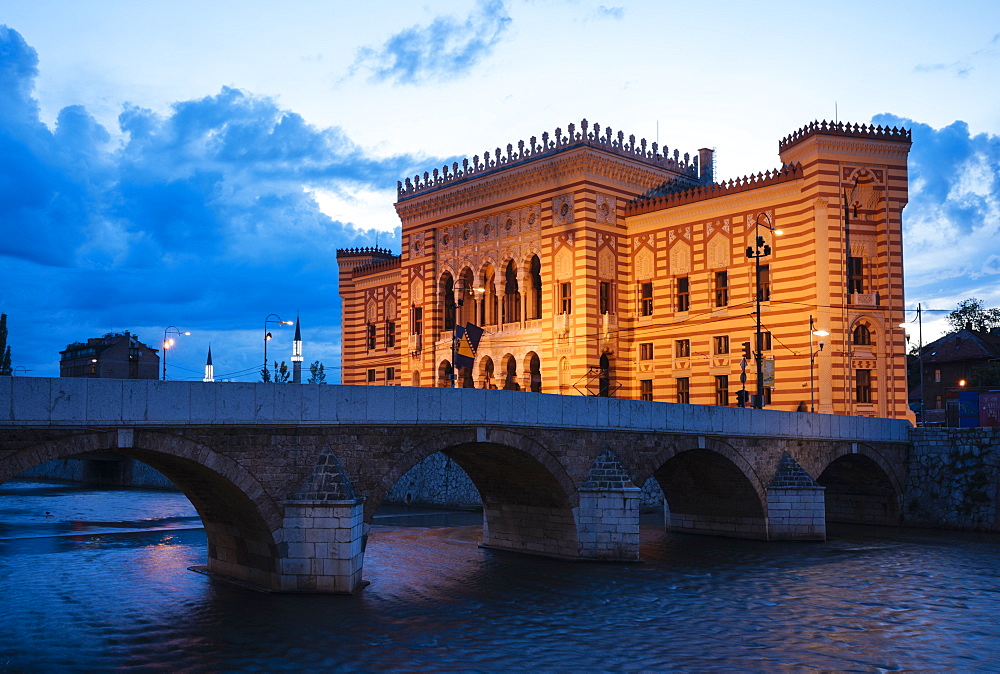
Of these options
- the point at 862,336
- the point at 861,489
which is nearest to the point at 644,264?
the point at 862,336

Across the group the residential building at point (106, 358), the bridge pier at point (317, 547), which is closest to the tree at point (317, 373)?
the residential building at point (106, 358)

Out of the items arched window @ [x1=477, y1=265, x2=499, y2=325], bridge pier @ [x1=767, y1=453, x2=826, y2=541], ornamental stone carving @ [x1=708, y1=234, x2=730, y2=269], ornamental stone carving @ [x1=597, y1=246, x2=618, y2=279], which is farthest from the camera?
arched window @ [x1=477, y1=265, x2=499, y2=325]

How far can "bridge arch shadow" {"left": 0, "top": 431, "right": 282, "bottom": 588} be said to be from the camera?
58.7 ft

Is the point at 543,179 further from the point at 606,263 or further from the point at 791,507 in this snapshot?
the point at 791,507

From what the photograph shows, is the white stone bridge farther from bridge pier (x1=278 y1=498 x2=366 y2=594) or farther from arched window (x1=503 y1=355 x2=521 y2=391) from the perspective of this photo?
arched window (x1=503 y1=355 x2=521 y2=391)

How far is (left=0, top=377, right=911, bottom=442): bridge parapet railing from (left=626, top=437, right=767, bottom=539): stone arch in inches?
29.0

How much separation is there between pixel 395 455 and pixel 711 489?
51.3ft

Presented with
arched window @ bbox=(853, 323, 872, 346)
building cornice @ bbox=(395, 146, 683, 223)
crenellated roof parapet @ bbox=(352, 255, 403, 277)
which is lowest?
arched window @ bbox=(853, 323, 872, 346)

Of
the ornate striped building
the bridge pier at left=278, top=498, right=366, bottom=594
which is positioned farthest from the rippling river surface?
the ornate striped building

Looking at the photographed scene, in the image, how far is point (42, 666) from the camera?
625 inches

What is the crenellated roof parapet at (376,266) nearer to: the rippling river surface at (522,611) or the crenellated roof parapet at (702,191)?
the crenellated roof parapet at (702,191)

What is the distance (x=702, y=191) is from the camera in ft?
142

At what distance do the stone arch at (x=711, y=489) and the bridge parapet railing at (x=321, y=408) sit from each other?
29.0 inches

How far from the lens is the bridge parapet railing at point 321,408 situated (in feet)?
58.3
